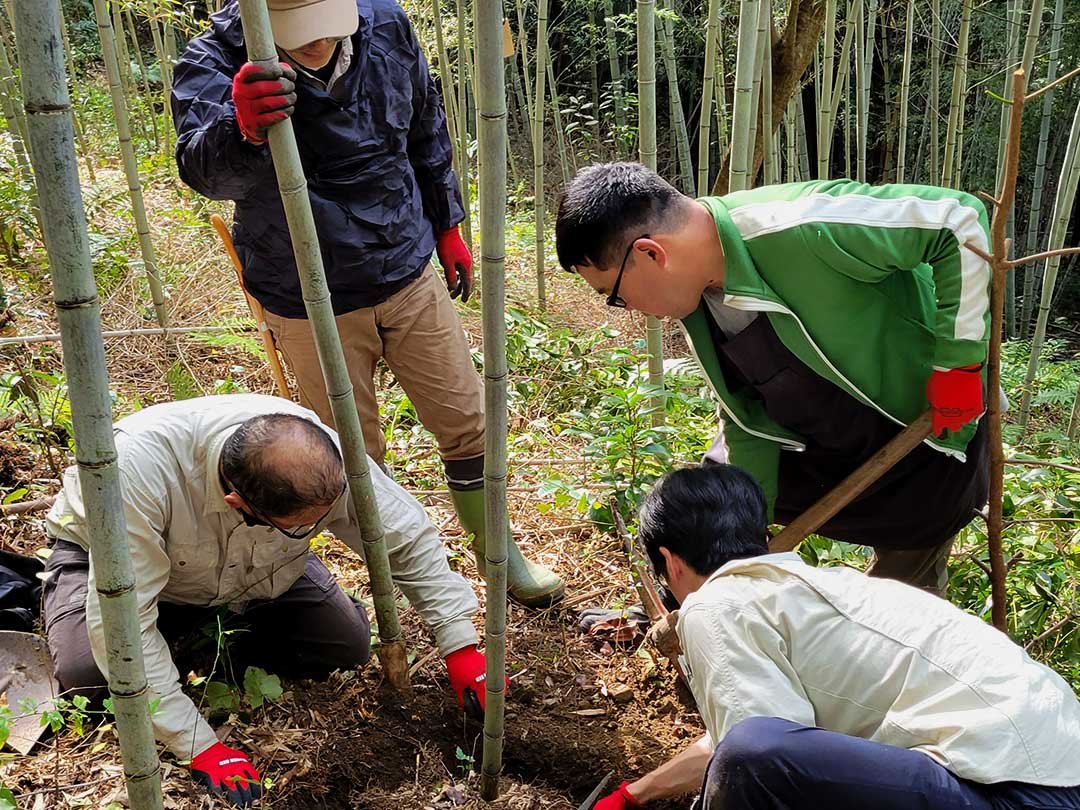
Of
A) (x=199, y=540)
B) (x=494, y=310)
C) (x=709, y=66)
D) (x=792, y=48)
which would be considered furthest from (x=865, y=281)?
(x=792, y=48)

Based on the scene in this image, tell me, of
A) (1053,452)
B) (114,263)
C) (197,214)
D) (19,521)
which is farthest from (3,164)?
(1053,452)

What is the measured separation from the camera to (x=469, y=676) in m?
2.55

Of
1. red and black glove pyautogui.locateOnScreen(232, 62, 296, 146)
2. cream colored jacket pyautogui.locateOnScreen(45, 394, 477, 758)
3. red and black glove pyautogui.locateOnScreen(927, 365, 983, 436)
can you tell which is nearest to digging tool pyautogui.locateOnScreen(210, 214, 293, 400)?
cream colored jacket pyautogui.locateOnScreen(45, 394, 477, 758)

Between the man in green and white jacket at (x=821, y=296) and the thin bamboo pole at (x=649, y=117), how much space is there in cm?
52

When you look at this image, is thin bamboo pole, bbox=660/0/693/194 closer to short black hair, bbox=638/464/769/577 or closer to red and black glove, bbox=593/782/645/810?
short black hair, bbox=638/464/769/577

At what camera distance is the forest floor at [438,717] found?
237 centimetres

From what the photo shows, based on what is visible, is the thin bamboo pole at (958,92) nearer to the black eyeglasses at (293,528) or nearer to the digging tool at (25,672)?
Result: the black eyeglasses at (293,528)

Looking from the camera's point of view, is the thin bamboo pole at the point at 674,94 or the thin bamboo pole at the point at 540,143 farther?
the thin bamboo pole at the point at 674,94

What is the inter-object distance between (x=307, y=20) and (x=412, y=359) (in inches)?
42.2

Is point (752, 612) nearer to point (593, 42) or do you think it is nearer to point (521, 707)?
point (521, 707)

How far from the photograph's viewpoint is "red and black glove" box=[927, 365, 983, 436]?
83.7 inches

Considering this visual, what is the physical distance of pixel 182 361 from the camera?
4.57m

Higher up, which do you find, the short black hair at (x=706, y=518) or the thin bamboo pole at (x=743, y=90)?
the thin bamboo pole at (x=743, y=90)

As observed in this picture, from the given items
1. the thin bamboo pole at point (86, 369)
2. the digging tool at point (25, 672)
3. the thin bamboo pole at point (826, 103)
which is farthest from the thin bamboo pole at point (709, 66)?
the digging tool at point (25, 672)
